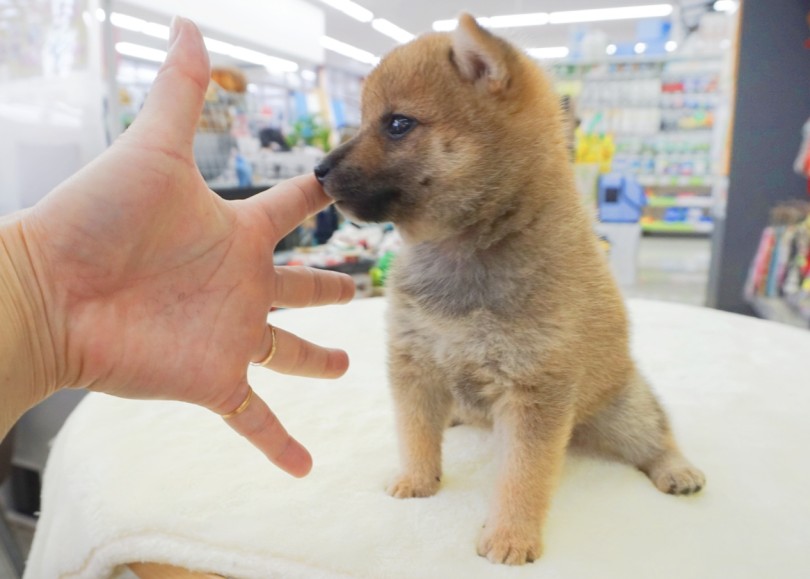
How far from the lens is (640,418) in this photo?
101 cm

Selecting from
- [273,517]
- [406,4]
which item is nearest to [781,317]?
[273,517]

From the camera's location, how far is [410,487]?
93 centimetres

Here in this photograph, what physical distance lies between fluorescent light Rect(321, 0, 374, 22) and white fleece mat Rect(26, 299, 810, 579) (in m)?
6.66

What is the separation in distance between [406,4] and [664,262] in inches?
150

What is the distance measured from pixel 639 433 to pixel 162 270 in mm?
773

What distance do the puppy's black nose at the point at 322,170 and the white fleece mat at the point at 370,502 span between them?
0.47m

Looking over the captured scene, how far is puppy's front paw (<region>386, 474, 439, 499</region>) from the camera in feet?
3.06

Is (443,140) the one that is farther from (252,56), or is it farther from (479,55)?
(252,56)

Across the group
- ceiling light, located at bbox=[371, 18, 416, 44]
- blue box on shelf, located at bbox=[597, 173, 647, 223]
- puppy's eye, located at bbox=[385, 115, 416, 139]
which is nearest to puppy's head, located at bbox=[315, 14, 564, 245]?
puppy's eye, located at bbox=[385, 115, 416, 139]

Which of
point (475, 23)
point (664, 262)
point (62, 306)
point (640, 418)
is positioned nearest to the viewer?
point (62, 306)

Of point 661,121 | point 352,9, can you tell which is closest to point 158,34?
point 352,9

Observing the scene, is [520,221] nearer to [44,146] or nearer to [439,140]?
[439,140]

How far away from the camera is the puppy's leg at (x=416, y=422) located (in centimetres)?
93

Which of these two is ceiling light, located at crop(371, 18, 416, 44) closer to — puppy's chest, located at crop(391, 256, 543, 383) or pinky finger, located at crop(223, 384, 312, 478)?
puppy's chest, located at crop(391, 256, 543, 383)
